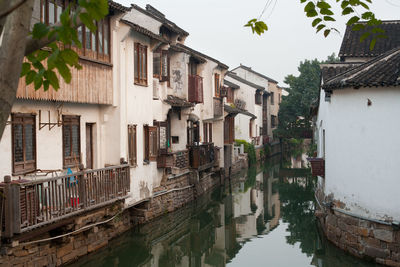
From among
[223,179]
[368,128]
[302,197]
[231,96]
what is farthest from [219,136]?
[368,128]

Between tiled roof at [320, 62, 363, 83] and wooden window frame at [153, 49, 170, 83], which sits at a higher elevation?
wooden window frame at [153, 49, 170, 83]

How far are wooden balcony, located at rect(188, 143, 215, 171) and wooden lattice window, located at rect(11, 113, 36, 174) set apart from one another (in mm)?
11787

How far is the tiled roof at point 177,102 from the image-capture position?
66.1ft

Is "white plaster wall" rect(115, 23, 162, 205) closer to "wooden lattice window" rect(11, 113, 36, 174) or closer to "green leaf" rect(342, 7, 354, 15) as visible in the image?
"wooden lattice window" rect(11, 113, 36, 174)

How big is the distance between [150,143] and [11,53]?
595 inches

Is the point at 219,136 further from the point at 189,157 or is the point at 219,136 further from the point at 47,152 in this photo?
the point at 47,152

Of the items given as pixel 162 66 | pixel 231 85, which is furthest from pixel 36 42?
pixel 231 85

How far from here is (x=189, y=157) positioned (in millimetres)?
23453

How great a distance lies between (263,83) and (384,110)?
4296cm

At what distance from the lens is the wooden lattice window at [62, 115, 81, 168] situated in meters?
13.7

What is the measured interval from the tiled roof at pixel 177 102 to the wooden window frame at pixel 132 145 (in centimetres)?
388

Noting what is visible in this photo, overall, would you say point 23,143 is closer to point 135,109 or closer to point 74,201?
point 74,201

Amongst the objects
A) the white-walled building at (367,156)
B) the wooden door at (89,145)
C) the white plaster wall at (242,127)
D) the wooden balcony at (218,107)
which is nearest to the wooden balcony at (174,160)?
the wooden door at (89,145)

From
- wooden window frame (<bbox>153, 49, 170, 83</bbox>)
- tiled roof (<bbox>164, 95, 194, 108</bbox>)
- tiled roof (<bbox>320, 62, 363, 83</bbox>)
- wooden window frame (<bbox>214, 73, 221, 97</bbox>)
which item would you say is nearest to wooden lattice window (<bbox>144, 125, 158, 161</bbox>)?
tiled roof (<bbox>164, 95, 194, 108</bbox>)
